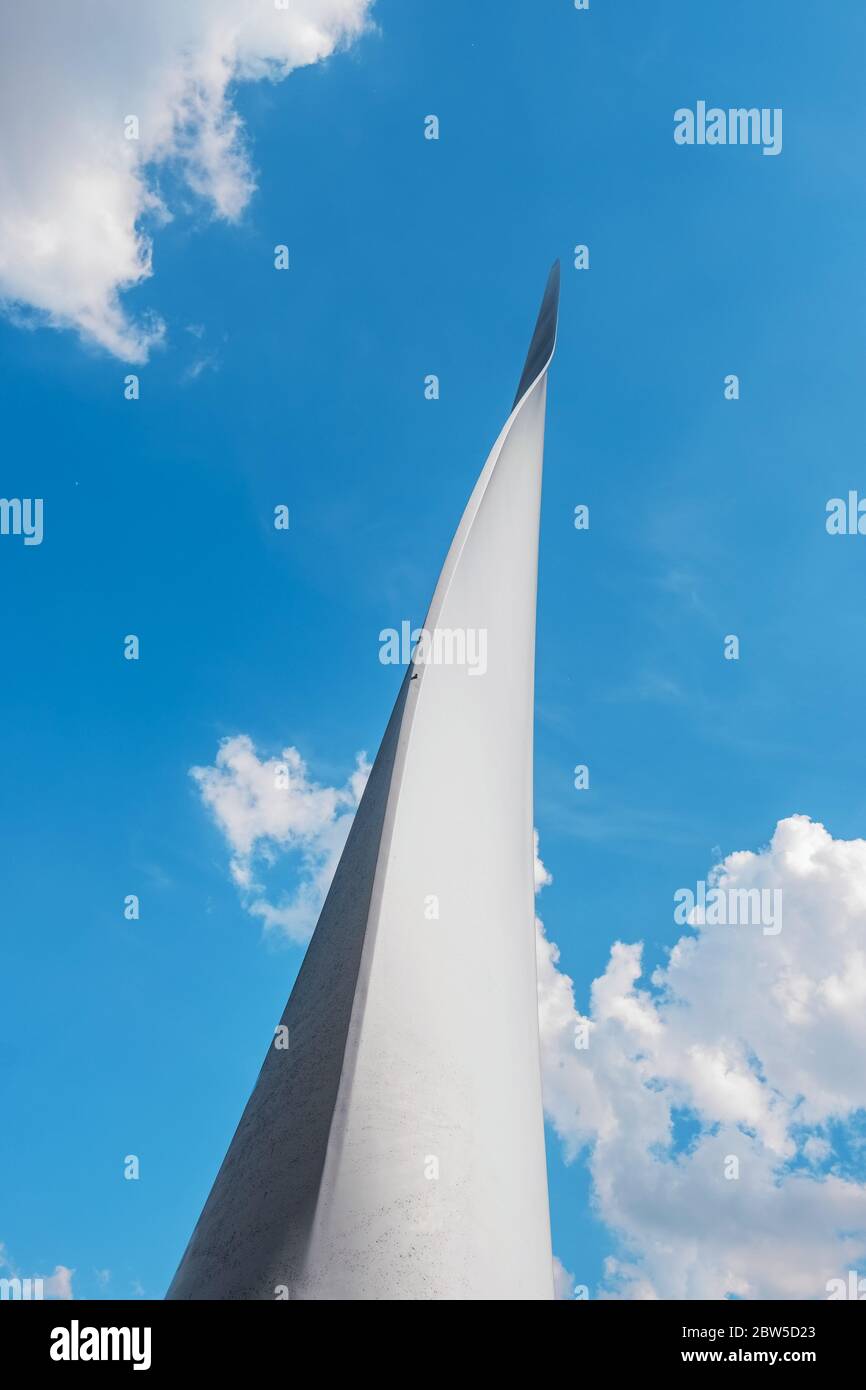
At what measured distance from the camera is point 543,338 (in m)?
14.3

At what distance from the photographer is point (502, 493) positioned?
1176 cm

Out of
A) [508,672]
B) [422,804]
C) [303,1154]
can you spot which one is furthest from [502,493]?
[303,1154]

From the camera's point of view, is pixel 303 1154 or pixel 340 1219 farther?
pixel 303 1154

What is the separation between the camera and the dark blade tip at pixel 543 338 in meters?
13.5

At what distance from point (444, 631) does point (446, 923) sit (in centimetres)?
296

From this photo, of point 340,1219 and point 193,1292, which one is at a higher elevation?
point 340,1219

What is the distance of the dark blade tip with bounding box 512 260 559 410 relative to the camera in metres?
13.5
